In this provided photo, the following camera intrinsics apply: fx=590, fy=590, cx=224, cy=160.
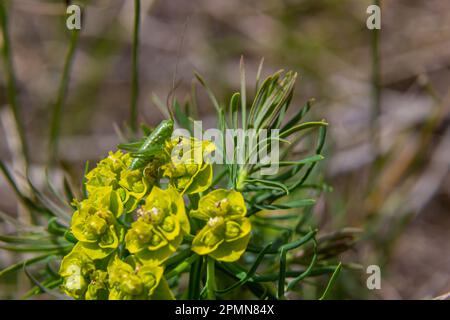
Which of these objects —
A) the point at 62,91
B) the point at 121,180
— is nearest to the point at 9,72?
the point at 62,91

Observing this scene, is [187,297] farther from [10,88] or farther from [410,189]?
[410,189]

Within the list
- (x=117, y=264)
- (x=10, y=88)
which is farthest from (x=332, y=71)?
(x=117, y=264)

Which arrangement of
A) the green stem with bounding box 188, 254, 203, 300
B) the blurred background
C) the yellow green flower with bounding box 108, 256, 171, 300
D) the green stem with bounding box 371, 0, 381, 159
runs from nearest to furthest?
the yellow green flower with bounding box 108, 256, 171, 300, the green stem with bounding box 188, 254, 203, 300, the green stem with bounding box 371, 0, 381, 159, the blurred background

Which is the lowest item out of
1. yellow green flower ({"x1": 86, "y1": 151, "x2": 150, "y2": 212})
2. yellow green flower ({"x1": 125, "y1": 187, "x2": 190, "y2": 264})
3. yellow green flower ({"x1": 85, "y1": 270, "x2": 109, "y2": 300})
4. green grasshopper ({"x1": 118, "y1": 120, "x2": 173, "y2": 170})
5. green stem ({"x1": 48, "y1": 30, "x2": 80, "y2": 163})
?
yellow green flower ({"x1": 85, "y1": 270, "x2": 109, "y2": 300})

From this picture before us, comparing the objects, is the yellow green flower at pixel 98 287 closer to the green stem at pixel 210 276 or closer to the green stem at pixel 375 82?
the green stem at pixel 210 276

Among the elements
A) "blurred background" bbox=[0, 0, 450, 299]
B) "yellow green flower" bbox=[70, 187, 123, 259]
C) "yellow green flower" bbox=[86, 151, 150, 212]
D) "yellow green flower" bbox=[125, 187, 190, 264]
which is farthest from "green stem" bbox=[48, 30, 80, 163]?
"yellow green flower" bbox=[125, 187, 190, 264]

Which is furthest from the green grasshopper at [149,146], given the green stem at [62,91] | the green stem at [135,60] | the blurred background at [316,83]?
the blurred background at [316,83]

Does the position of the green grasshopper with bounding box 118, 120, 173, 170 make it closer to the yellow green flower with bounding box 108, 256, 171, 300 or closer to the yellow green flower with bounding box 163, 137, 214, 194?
the yellow green flower with bounding box 163, 137, 214, 194
